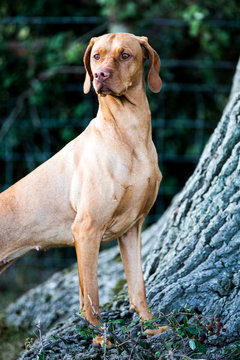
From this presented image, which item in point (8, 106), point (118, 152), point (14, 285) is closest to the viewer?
point (118, 152)

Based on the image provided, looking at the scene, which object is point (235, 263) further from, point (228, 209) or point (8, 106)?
point (8, 106)

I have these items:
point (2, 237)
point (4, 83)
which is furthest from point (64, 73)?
point (2, 237)

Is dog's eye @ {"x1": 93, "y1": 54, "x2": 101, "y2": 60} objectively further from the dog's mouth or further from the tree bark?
the tree bark

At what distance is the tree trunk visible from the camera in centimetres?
254

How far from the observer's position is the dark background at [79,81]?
5762mm

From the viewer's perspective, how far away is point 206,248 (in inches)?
106

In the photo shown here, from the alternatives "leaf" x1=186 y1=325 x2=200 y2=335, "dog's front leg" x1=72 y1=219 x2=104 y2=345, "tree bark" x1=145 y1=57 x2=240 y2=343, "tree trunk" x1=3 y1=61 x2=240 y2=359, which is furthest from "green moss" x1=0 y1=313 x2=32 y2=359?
"leaf" x1=186 y1=325 x2=200 y2=335

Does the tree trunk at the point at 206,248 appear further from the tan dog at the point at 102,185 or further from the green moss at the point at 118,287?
the green moss at the point at 118,287

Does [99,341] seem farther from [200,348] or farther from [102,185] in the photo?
[102,185]

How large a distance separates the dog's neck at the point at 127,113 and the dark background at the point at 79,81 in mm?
3181

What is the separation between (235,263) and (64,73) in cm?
383

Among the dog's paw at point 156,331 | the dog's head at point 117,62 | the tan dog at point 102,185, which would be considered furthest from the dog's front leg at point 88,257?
the dog's head at point 117,62

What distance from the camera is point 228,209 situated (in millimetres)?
2705

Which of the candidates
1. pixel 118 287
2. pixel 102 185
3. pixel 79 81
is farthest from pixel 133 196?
pixel 79 81
